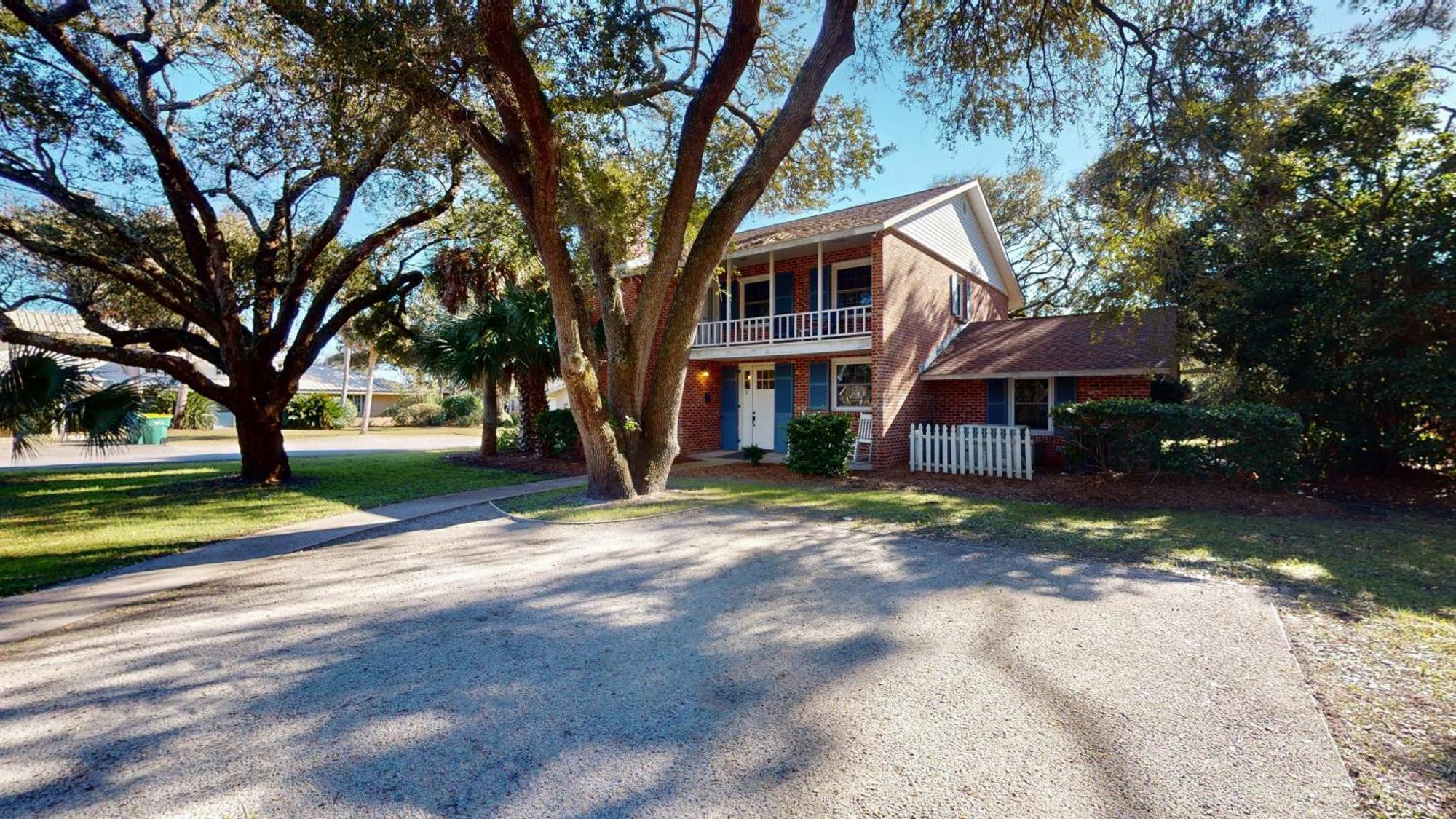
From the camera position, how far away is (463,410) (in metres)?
38.3

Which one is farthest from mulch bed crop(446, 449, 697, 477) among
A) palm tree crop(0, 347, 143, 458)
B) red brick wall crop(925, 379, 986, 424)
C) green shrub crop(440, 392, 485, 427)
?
green shrub crop(440, 392, 485, 427)

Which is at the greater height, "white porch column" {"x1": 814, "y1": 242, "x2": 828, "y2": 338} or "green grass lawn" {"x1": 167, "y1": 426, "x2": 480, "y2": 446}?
"white porch column" {"x1": 814, "y1": 242, "x2": 828, "y2": 338}

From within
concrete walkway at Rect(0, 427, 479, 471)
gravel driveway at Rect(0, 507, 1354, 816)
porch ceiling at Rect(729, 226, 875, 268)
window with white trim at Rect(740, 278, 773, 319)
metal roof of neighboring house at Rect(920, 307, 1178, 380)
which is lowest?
gravel driveway at Rect(0, 507, 1354, 816)

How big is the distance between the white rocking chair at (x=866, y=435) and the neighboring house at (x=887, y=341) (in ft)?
0.90

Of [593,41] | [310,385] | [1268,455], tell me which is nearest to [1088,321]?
[1268,455]

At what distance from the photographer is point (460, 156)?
34.6 feet

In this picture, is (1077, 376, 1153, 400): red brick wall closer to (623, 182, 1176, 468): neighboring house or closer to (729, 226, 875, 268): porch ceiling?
(623, 182, 1176, 468): neighboring house

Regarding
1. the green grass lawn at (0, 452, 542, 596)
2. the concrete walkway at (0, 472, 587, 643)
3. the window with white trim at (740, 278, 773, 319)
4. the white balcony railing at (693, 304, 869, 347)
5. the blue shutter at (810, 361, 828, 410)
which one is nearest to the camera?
the concrete walkway at (0, 472, 587, 643)

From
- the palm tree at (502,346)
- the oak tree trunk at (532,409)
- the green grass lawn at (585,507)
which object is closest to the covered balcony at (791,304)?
the palm tree at (502,346)

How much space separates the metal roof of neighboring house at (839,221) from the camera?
551 inches

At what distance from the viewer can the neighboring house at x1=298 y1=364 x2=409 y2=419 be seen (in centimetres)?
4228

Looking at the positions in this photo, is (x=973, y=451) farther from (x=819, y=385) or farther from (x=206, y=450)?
(x=206, y=450)

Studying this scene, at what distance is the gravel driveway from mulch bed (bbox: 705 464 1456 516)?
4802 mm

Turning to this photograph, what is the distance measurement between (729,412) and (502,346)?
255 inches
